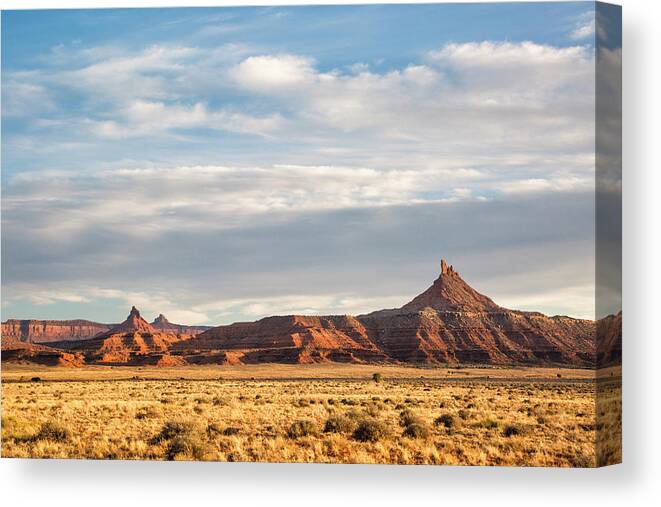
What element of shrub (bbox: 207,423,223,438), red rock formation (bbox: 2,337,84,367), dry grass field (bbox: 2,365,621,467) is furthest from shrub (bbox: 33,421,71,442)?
red rock formation (bbox: 2,337,84,367)

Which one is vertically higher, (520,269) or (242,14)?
(242,14)

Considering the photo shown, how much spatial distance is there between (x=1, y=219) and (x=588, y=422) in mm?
13018

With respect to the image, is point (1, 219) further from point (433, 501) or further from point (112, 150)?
point (433, 501)

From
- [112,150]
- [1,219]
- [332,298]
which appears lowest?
[332,298]

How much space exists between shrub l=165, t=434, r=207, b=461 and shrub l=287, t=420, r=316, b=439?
6.01 ft

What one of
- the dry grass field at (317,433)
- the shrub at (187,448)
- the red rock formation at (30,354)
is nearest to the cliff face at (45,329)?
the red rock formation at (30,354)

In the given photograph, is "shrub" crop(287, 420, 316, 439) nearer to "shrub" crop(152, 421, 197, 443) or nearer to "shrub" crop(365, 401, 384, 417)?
"shrub" crop(365, 401, 384, 417)

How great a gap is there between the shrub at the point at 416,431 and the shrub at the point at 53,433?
7054 millimetres

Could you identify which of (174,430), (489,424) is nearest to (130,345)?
(174,430)

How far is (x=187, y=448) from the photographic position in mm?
18500

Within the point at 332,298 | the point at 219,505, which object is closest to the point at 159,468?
the point at 219,505

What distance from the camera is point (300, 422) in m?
19.7

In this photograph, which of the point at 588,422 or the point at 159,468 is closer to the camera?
the point at 588,422

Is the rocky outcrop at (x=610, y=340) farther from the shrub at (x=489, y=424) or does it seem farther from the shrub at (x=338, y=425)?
the shrub at (x=338, y=425)
